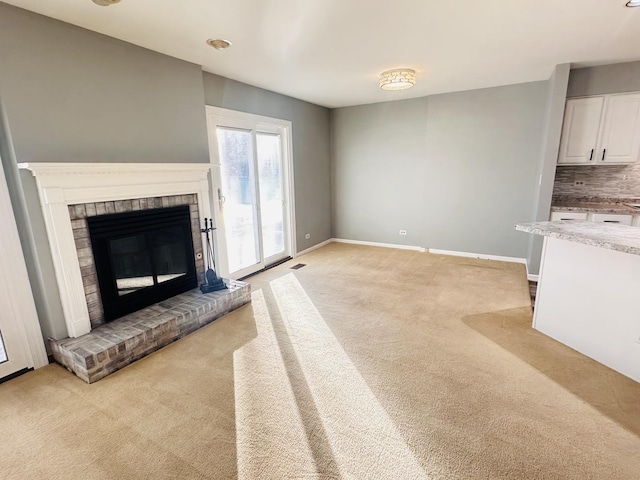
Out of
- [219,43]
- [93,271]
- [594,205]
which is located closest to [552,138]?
[594,205]

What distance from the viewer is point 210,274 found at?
3408 millimetres

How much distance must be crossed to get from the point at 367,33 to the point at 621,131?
349 centimetres

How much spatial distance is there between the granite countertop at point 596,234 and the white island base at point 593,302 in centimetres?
12

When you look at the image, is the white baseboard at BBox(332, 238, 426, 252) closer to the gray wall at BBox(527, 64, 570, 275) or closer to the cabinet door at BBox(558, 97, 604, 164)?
the gray wall at BBox(527, 64, 570, 275)

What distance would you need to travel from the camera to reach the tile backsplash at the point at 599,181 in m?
4.03

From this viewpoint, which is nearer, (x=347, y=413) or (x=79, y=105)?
(x=347, y=413)

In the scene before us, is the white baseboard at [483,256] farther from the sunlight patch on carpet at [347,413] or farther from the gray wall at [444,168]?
the sunlight patch on carpet at [347,413]

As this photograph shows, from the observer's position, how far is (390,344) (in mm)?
2701

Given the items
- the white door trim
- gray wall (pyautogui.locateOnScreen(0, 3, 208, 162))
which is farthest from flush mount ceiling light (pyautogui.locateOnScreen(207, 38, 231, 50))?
the white door trim

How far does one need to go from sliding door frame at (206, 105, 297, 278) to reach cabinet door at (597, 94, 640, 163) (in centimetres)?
418

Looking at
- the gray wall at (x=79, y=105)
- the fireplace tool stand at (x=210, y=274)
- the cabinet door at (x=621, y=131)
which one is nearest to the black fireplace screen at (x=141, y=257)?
the fireplace tool stand at (x=210, y=274)

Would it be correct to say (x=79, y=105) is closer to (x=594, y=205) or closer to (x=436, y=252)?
(x=436, y=252)

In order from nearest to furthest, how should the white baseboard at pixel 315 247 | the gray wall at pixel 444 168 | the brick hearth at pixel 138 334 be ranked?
the brick hearth at pixel 138 334
the gray wall at pixel 444 168
the white baseboard at pixel 315 247

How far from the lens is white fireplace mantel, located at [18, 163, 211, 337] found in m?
2.31
